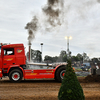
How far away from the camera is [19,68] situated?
12.1 meters

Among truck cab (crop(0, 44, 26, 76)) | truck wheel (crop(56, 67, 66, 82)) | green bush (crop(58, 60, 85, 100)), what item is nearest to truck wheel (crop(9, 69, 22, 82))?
truck cab (crop(0, 44, 26, 76))

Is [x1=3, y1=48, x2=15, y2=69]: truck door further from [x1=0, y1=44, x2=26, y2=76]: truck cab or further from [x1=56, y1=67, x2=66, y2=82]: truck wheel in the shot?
[x1=56, y1=67, x2=66, y2=82]: truck wheel

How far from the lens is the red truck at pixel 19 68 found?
469 inches

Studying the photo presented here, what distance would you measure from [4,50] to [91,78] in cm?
826

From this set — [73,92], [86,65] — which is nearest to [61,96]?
[73,92]

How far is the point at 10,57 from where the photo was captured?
12172mm

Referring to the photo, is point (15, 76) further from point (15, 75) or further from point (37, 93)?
point (37, 93)

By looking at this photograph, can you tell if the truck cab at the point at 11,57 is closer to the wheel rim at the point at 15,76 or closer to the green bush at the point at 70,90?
the wheel rim at the point at 15,76

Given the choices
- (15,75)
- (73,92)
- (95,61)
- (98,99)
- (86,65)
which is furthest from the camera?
(86,65)

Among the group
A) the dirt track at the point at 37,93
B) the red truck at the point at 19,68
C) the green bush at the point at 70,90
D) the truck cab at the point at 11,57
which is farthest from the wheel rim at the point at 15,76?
the green bush at the point at 70,90

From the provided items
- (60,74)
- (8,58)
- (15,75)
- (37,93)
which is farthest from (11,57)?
(37,93)

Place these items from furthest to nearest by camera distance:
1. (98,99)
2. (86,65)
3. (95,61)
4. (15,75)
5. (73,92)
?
(86,65) → (95,61) → (15,75) → (98,99) → (73,92)

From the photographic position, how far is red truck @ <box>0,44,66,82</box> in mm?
11914

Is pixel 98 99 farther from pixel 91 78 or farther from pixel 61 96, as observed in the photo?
pixel 91 78
